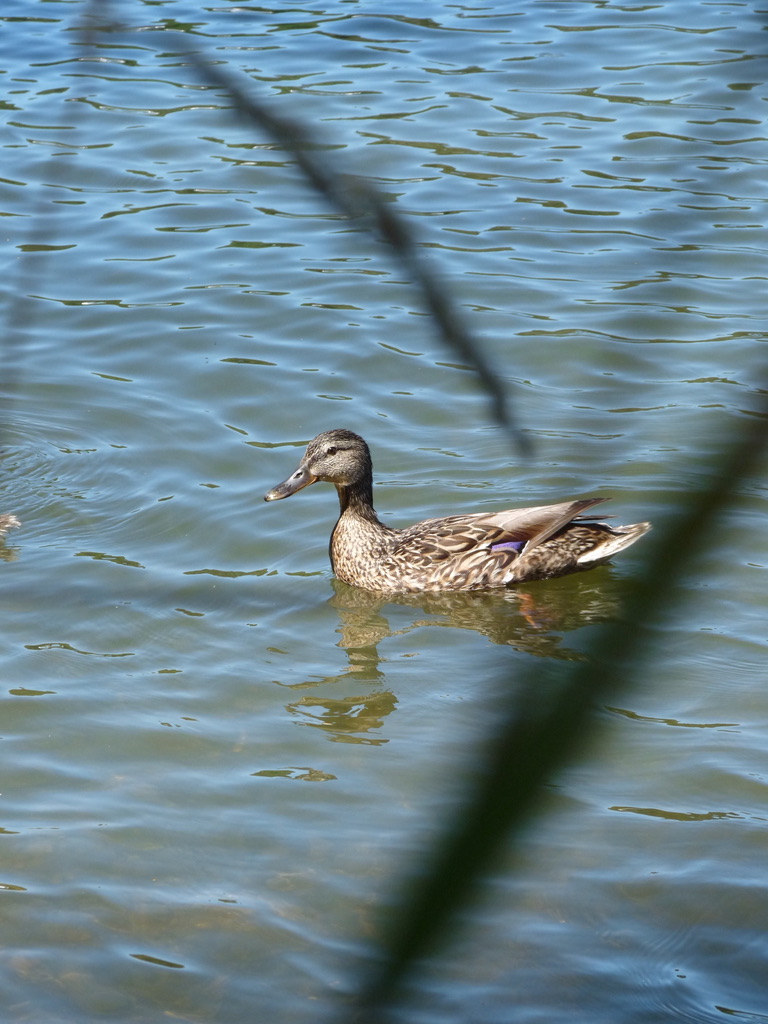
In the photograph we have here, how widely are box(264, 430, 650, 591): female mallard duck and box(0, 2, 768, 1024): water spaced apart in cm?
17

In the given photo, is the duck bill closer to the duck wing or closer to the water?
the water

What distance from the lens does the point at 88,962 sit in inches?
183

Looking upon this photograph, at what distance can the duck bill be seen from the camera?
312 inches

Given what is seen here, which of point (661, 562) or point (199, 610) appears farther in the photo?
point (199, 610)

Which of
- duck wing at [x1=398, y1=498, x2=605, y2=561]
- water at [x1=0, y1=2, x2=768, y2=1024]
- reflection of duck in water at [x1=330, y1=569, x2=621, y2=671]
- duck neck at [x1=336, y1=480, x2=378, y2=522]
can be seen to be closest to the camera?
Result: water at [x1=0, y1=2, x2=768, y2=1024]

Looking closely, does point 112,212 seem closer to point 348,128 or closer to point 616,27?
point 348,128

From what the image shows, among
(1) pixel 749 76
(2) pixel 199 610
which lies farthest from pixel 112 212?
(1) pixel 749 76

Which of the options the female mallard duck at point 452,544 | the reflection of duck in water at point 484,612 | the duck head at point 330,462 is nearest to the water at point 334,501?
the reflection of duck in water at point 484,612

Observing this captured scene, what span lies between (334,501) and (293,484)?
3.86 feet

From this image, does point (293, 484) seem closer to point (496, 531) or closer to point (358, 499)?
point (358, 499)

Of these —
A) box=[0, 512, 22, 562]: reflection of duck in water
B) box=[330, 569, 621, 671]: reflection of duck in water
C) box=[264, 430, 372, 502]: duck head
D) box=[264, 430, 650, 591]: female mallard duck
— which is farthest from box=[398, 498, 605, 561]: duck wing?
box=[0, 512, 22, 562]: reflection of duck in water

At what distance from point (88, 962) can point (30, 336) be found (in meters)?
6.79

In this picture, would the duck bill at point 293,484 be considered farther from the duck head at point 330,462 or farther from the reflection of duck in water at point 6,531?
the reflection of duck in water at point 6,531

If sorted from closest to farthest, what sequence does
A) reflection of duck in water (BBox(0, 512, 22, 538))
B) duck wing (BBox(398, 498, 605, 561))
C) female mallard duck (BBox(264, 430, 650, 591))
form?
1. duck wing (BBox(398, 498, 605, 561))
2. female mallard duck (BBox(264, 430, 650, 591))
3. reflection of duck in water (BBox(0, 512, 22, 538))
